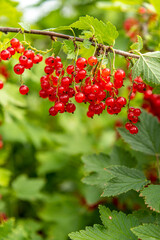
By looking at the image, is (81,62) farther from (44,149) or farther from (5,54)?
(44,149)

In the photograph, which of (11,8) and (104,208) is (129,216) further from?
(11,8)

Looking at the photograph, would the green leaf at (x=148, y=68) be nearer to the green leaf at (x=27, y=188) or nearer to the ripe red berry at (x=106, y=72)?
the ripe red berry at (x=106, y=72)

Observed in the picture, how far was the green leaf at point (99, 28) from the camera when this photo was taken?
126 centimetres

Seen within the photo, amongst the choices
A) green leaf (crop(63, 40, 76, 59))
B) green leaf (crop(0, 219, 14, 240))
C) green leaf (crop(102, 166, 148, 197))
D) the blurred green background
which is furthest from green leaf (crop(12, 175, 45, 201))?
green leaf (crop(63, 40, 76, 59))

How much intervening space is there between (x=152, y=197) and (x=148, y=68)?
0.56 m

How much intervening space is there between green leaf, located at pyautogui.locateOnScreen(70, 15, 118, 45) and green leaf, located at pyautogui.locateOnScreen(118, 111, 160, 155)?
22.9 inches

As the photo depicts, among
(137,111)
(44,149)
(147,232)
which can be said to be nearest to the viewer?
(147,232)

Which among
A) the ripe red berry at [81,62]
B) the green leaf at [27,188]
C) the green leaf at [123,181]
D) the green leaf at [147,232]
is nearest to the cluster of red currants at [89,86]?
the ripe red berry at [81,62]

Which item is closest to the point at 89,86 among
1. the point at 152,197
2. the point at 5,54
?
the point at 5,54

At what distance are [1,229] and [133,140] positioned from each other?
940 mm

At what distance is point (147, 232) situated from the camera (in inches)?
43.3

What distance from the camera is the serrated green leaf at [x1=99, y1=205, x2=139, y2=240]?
1.21 m

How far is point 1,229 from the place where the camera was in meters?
1.67

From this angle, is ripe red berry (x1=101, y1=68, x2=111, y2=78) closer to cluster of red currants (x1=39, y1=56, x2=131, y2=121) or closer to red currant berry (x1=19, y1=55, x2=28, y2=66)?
cluster of red currants (x1=39, y1=56, x2=131, y2=121)
